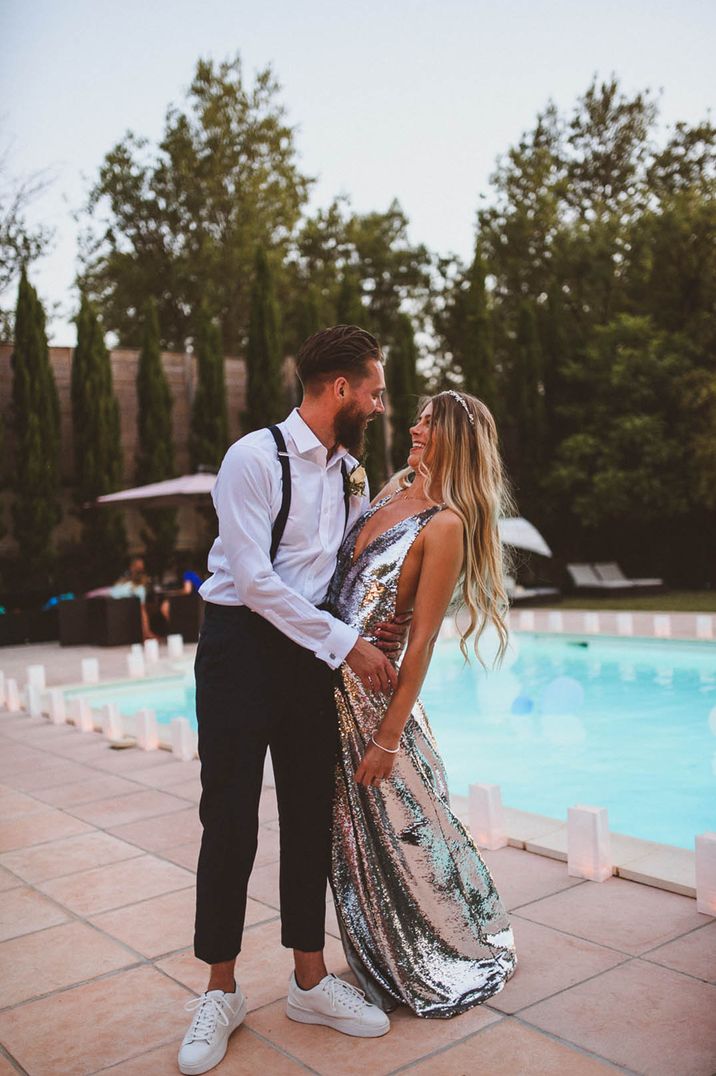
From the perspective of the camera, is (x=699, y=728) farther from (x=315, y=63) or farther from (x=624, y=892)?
(x=315, y=63)

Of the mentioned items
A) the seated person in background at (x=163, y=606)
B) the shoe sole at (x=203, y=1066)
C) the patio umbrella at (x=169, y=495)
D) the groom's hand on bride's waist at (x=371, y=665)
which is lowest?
the shoe sole at (x=203, y=1066)

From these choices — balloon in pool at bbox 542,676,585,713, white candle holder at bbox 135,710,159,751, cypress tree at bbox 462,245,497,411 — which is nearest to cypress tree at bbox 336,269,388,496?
cypress tree at bbox 462,245,497,411

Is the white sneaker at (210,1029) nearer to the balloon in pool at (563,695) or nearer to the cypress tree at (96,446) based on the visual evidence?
the balloon in pool at (563,695)

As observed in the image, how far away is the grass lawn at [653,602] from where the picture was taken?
581 inches

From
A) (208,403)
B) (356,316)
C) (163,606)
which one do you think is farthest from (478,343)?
(163,606)

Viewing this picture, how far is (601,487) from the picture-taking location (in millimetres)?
17609

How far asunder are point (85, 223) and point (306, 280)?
21.4 ft

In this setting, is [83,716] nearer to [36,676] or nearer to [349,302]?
[36,676]

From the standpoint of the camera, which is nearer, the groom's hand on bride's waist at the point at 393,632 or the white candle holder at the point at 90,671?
the groom's hand on bride's waist at the point at 393,632

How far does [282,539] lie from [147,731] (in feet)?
13.8

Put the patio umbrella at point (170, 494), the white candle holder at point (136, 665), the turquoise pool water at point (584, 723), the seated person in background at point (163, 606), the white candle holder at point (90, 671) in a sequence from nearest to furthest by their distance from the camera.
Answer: the turquoise pool water at point (584, 723)
the white candle holder at point (90, 671)
the white candle holder at point (136, 665)
the seated person in background at point (163, 606)
the patio umbrella at point (170, 494)

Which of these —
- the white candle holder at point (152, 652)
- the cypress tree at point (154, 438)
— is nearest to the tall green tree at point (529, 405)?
the cypress tree at point (154, 438)

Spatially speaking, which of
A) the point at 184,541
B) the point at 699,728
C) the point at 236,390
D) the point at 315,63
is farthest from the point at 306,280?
the point at 699,728

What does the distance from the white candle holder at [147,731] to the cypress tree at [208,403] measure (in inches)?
487
